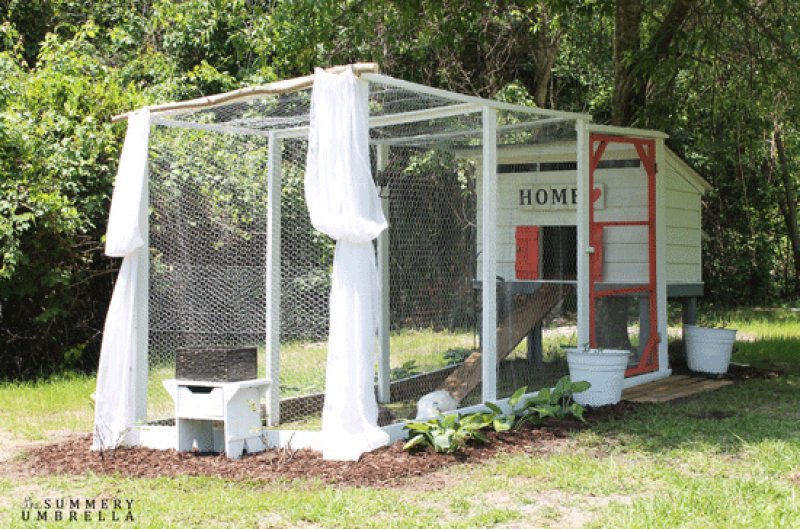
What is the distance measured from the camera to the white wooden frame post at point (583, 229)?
8359 mm

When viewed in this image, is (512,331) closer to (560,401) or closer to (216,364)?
(560,401)

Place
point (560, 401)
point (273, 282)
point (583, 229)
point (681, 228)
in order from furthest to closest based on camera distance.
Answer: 1. point (681, 228)
2. point (583, 229)
3. point (560, 401)
4. point (273, 282)

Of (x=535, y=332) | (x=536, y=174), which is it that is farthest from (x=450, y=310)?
(x=536, y=174)

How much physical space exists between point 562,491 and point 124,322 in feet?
10.2

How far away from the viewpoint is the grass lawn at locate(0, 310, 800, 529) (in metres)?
4.74

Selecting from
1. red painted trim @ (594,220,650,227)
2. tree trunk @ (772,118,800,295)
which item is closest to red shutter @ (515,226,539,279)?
red painted trim @ (594,220,650,227)

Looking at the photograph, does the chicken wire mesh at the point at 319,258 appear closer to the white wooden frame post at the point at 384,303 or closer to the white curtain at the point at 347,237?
the white wooden frame post at the point at 384,303

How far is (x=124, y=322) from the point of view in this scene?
664 centimetres

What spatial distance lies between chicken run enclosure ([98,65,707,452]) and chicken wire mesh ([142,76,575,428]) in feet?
0.06

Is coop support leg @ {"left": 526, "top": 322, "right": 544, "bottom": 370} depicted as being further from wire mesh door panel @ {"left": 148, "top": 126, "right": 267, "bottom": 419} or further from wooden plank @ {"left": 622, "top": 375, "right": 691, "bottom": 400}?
wire mesh door panel @ {"left": 148, "top": 126, "right": 267, "bottom": 419}

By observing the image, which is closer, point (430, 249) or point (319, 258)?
point (430, 249)

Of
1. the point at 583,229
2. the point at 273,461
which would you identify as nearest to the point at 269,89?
the point at 273,461

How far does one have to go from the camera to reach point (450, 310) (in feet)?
26.4

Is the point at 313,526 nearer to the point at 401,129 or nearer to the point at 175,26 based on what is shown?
the point at 401,129
